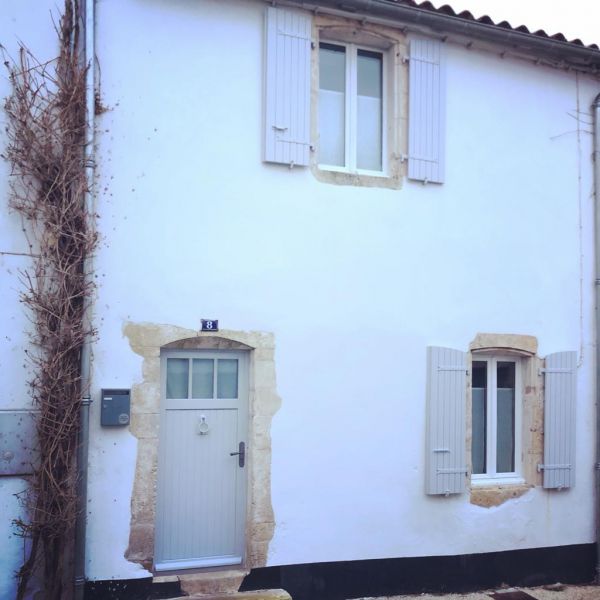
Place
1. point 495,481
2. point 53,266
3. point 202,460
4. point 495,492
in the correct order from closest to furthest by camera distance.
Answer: point 53,266 < point 202,460 < point 495,492 < point 495,481

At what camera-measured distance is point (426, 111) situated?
671 cm

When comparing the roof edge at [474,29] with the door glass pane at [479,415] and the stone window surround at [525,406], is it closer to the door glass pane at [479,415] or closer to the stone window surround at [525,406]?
the stone window surround at [525,406]

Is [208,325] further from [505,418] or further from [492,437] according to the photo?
[505,418]

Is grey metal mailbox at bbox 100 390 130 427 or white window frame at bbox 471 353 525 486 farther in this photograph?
white window frame at bbox 471 353 525 486

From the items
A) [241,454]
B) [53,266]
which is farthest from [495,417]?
[53,266]

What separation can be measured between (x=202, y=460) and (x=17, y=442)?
1471 millimetres

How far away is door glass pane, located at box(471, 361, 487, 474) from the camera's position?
23.1ft

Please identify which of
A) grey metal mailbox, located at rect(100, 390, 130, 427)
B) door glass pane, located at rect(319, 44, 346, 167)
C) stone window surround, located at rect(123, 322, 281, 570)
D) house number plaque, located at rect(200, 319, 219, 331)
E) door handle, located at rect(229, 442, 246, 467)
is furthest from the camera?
door glass pane, located at rect(319, 44, 346, 167)

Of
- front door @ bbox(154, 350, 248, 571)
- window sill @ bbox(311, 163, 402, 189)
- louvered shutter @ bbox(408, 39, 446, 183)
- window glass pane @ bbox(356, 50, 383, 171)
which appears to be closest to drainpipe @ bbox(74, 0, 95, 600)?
front door @ bbox(154, 350, 248, 571)

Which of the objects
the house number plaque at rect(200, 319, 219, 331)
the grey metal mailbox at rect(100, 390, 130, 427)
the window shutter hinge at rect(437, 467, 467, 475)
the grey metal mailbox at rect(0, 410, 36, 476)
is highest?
the house number plaque at rect(200, 319, 219, 331)

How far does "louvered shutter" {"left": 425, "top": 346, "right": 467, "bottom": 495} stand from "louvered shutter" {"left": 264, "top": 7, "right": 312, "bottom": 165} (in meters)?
2.22

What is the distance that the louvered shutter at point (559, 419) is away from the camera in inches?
278

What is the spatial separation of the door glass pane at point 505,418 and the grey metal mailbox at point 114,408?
144 inches

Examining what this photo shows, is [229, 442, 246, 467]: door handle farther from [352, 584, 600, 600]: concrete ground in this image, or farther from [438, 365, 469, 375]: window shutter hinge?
[438, 365, 469, 375]: window shutter hinge
